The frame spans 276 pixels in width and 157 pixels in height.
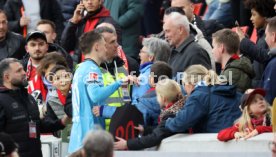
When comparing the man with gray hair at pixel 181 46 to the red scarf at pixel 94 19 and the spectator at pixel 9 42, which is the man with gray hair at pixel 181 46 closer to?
the red scarf at pixel 94 19

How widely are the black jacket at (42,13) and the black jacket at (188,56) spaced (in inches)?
193

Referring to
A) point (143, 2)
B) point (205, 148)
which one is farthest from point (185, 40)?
point (143, 2)

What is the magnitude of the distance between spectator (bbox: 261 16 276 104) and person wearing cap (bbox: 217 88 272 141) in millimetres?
1136

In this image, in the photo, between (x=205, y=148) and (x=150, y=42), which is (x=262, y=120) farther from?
(x=150, y=42)

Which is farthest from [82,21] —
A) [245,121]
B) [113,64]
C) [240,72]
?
[245,121]

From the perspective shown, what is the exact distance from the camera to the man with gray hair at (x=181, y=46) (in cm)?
1552

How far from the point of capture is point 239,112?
44.5 ft

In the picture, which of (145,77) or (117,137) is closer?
(117,137)

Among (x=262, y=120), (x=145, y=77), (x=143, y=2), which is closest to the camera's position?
(x=262, y=120)

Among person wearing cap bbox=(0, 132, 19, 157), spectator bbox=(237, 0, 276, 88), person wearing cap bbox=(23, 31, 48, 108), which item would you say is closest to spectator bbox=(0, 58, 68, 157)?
person wearing cap bbox=(23, 31, 48, 108)

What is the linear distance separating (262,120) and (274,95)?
1.21m

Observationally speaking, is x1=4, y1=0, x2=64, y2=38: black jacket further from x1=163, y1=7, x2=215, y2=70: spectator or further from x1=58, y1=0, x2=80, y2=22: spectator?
x1=163, y1=7, x2=215, y2=70: spectator

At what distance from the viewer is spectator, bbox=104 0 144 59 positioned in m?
19.7

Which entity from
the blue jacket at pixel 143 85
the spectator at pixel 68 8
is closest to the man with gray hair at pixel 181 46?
the blue jacket at pixel 143 85
